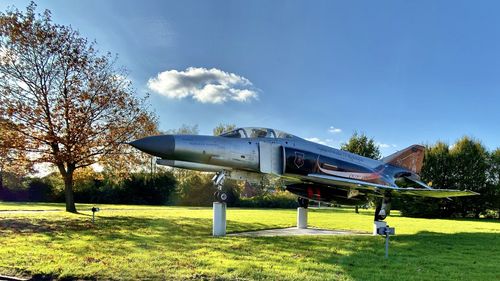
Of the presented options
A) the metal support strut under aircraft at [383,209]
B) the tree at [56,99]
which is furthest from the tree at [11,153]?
the metal support strut under aircraft at [383,209]

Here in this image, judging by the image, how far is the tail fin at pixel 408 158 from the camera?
1909 cm

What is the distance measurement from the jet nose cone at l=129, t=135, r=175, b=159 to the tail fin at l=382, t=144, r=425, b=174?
1171cm

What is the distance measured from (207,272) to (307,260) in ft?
8.08

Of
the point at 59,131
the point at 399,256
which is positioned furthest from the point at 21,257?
the point at 59,131

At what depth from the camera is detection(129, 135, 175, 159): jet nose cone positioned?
11320 millimetres

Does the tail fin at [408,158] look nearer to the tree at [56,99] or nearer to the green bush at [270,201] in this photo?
the tree at [56,99]

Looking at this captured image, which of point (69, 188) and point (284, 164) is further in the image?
point (69, 188)

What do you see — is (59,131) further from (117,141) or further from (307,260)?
(307,260)

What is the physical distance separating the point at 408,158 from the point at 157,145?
13.2 meters

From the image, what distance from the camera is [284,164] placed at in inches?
530

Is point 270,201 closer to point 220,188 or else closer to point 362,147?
point 362,147

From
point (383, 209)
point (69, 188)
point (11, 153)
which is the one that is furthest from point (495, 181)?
point (11, 153)

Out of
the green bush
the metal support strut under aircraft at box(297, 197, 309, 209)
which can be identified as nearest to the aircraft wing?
the metal support strut under aircraft at box(297, 197, 309, 209)

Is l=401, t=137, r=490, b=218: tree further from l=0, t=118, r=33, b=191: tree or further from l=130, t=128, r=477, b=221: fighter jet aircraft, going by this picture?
l=0, t=118, r=33, b=191: tree
